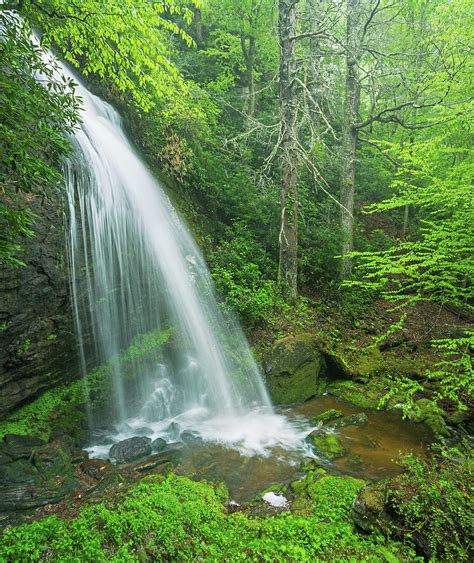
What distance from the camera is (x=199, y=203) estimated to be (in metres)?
→ 10.2

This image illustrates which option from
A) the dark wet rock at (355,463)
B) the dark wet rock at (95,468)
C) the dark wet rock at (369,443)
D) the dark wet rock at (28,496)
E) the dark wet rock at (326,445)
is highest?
the dark wet rock at (28,496)

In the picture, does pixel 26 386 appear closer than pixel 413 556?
No

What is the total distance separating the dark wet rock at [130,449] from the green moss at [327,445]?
278 cm

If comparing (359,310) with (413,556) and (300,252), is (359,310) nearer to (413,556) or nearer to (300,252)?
(300,252)

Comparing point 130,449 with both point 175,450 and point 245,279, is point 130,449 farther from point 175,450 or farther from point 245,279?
point 245,279

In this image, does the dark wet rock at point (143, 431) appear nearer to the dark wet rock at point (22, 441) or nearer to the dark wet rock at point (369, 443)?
the dark wet rock at point (22, 441)

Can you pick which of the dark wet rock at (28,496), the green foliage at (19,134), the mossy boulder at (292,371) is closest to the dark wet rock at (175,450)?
the dark wet rock at (28,496)

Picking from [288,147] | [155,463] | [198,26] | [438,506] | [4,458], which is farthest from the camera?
[198,26]

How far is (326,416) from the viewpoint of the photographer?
6.95 m

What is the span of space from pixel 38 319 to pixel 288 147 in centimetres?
675

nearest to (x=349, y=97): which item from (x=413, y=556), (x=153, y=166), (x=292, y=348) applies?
(x=153, y=166)

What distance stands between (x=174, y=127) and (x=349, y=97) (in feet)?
16.6

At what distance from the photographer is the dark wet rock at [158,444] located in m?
5.98

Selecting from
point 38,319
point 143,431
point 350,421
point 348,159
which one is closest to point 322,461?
point 350,421
